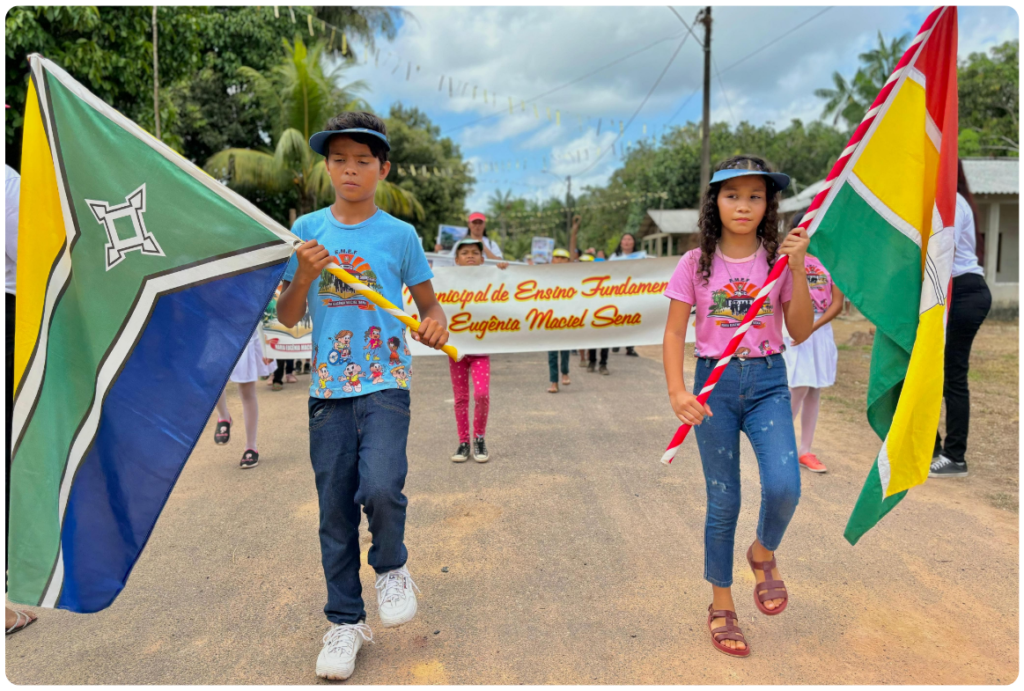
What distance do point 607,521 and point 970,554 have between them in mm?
1928

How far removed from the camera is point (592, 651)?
282cm

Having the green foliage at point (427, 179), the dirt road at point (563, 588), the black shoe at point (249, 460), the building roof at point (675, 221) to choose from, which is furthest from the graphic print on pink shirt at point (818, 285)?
the building roof at point (675, 221)

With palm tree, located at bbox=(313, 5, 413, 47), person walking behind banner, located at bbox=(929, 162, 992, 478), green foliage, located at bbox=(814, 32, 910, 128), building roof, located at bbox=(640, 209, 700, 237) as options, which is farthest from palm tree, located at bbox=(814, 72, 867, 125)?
person walking behind banner, located at bbox=(929, 162, 992, 478)

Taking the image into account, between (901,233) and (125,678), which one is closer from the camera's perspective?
(125,678)

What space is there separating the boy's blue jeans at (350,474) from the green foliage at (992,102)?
29.6 m

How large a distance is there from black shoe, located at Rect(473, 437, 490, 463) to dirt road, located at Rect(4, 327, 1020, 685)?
16 centimetres

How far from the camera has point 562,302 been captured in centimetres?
785

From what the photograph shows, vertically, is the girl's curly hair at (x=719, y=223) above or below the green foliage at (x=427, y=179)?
below

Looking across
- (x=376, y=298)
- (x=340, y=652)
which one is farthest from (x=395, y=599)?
(x=376, y=298)

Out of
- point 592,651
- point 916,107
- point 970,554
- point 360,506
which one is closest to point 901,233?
point 916,107

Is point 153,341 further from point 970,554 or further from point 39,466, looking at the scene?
point 970,554

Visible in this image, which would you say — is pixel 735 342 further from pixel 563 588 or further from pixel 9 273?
pixel 9 273

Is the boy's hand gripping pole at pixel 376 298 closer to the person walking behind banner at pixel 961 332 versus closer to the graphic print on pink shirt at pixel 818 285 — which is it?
the graphic print on pink shirt at pixel 818 285

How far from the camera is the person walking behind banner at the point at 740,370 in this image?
2822 millimetres
